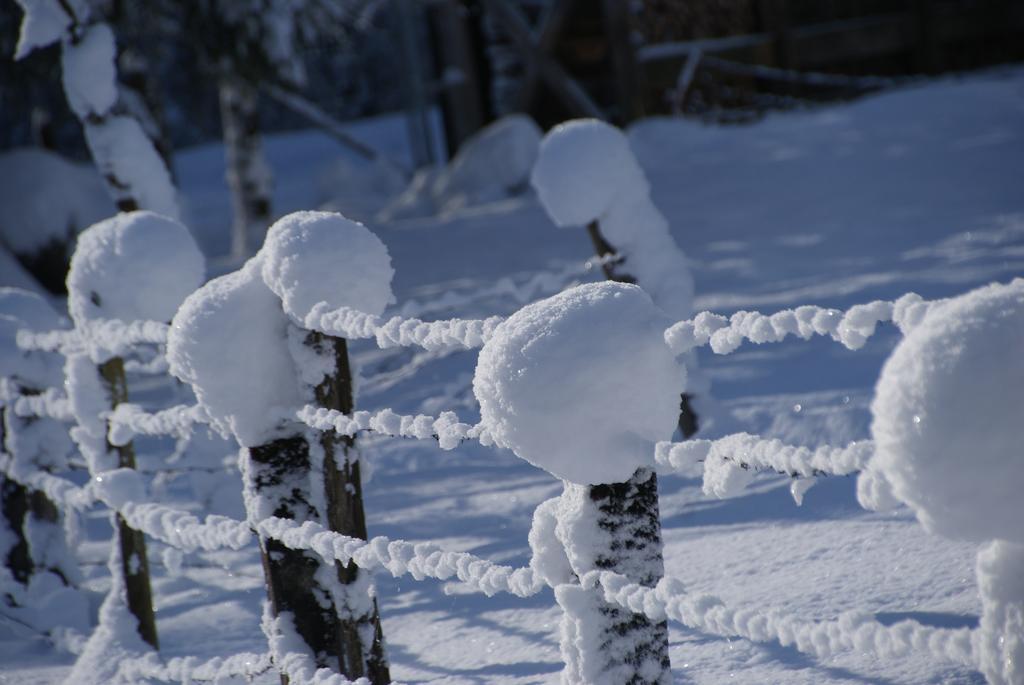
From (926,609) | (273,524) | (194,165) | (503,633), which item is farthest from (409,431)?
(194,165)

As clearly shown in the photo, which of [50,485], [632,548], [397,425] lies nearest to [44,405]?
[50,485]

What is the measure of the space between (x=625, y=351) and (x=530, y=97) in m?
9.96

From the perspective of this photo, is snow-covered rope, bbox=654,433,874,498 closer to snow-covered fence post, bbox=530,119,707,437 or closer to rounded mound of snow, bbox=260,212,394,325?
rounded mound of snow, bbox=260,212,394,325

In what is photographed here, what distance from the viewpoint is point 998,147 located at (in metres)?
7.62

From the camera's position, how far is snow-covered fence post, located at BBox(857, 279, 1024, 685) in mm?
979

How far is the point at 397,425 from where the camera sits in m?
1.79

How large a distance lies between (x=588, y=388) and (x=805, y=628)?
0.41 m

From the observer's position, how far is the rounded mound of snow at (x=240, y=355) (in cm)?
193

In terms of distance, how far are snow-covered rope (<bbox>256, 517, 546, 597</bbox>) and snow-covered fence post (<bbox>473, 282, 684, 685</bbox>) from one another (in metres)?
0.10

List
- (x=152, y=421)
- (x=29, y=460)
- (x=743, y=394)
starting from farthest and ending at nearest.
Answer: (x=743, y=394), (x=29, y=460), (x=152, y=421)

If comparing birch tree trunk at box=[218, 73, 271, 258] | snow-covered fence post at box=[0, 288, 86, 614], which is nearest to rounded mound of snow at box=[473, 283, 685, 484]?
snow-covered fence post at box=[0, 288, 86, 614]

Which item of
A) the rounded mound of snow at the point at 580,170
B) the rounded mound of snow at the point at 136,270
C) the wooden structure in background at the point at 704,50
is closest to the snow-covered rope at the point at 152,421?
the rounded mound of snow at the point at 136,270

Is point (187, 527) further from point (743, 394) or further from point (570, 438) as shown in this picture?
point (743, 394)

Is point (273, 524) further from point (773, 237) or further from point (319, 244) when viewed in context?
point (773, 237)
